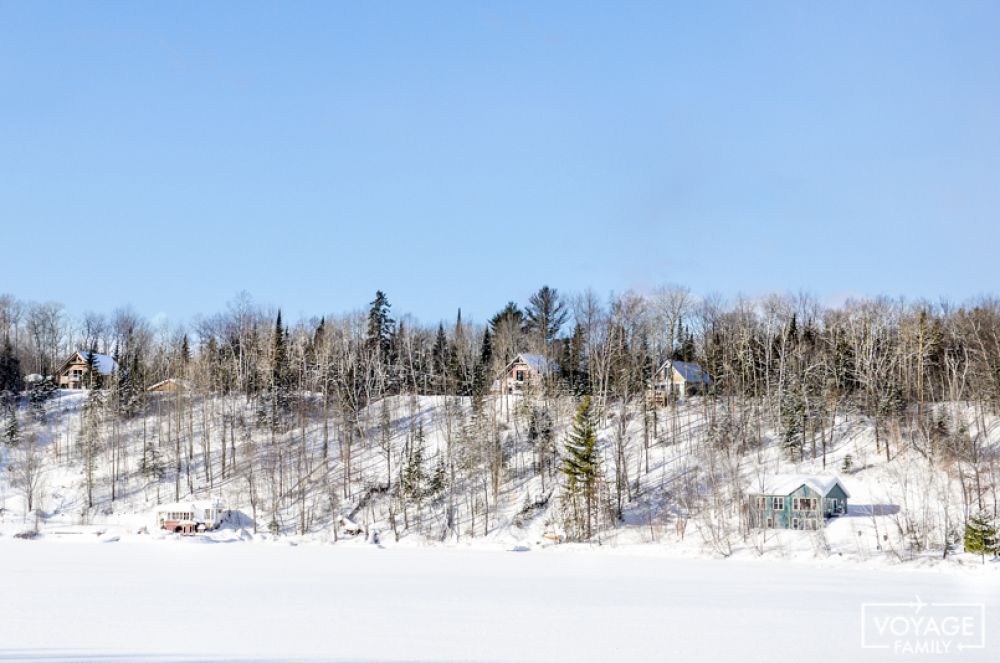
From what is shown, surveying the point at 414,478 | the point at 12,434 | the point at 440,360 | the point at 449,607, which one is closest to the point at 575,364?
the point at 440,360

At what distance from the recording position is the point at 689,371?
72.8 meters

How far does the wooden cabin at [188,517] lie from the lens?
169 feet

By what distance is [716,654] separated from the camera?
607 inches

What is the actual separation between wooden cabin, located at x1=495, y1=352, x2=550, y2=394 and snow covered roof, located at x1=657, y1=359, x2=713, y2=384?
1054 centimetres

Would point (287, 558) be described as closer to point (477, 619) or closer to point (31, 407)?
point (477, 619)

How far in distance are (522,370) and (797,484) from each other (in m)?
33.1

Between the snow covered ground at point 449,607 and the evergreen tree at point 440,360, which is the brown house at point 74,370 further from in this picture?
the snow covered ground at point 449,607

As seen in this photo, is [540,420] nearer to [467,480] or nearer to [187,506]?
[467,480]

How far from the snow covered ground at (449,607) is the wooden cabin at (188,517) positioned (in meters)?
13.3

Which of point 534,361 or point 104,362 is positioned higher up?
point 104,362

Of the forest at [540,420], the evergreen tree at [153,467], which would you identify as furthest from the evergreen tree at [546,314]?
the evergreen tree at [153,467]

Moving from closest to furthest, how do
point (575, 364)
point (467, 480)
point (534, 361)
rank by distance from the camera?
1. point (467, 480)
2. point (575, 364)
3. point (534, 361)

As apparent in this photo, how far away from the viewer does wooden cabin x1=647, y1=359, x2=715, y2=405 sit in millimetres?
68688

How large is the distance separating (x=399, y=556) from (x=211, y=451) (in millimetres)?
30839
